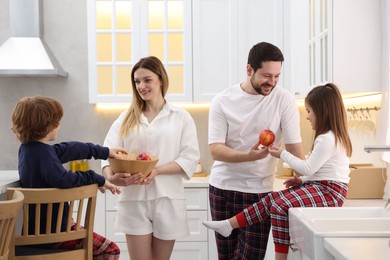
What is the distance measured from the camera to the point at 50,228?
2311 millimetres

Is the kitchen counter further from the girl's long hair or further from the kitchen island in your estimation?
the kitchen island

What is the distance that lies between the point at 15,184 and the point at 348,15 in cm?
190

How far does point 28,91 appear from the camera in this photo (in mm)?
5039

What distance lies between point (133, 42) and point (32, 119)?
90.0 inches

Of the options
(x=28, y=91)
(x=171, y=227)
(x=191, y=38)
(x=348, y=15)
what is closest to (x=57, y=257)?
(x=171, y=227)

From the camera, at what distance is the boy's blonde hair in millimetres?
2424

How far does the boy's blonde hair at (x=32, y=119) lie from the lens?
95.4 inches

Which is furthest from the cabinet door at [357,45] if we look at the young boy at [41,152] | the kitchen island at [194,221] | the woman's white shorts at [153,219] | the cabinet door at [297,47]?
the young boy at [41,152]

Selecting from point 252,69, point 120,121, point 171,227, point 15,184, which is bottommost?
point 171,227

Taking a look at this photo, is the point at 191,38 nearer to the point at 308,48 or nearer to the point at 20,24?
the point at 308,48

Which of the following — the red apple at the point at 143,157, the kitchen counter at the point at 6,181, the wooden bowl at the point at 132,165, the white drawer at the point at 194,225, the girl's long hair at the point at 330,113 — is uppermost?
the girl's long hair at the point at 330,113

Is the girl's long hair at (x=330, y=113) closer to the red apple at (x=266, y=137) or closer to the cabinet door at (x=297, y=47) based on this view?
the red apple at (x=266, y=137)

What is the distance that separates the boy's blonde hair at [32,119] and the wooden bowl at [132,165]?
17.0 inches

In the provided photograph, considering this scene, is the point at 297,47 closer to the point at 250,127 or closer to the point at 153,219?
the point at 250,127
